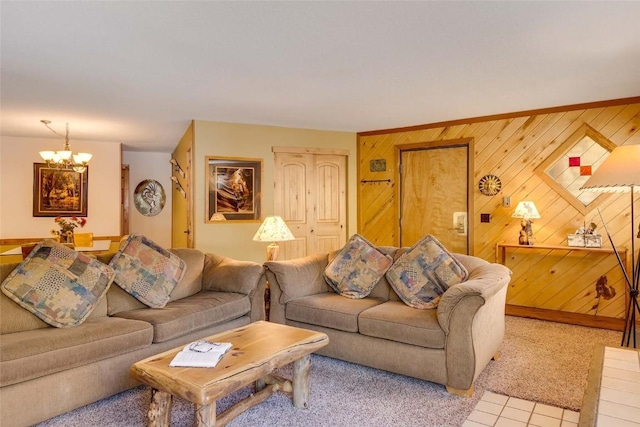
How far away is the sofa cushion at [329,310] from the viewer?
318 cm

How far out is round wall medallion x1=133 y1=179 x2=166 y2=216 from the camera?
865 cm

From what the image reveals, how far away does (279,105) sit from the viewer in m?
4.57

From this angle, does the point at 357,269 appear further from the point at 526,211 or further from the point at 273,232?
the point at 526,211

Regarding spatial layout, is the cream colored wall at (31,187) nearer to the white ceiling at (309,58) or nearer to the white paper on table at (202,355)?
the white ceiling at (309,58)

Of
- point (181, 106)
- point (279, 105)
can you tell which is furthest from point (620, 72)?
point (181, 106)

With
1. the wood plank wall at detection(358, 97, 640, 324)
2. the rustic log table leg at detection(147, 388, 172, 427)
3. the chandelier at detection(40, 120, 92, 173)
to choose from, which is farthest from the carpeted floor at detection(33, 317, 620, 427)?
the chandelier at detection(40, 120, 92, 173)

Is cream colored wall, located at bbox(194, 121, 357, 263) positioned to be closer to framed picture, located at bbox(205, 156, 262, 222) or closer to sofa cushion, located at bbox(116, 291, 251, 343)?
framed picture, located at bbox(205, 156, 262, 222)

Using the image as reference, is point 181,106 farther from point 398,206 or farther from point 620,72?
point 620,72

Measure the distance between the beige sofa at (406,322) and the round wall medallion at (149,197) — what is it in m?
5.94

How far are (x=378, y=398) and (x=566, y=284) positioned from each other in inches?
124

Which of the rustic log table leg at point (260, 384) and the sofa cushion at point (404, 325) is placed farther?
the sofa cushion at point (404, 325)

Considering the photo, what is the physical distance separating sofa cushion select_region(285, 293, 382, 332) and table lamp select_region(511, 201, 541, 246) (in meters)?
2.22

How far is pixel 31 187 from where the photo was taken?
21.5 ft

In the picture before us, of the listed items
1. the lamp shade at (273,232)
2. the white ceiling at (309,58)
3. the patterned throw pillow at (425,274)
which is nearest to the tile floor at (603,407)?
the patterned throw pillow at (425,274)
